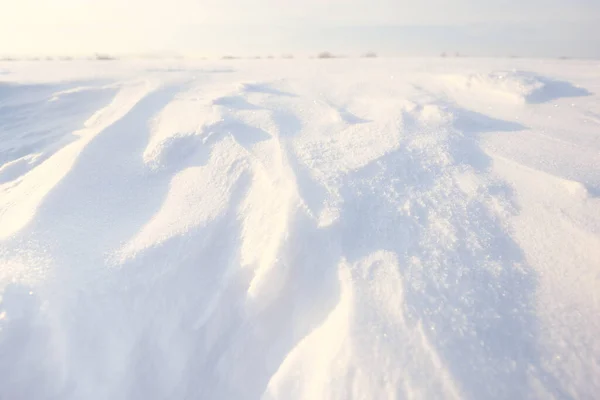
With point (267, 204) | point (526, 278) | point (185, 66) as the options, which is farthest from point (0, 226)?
point (185, 66)

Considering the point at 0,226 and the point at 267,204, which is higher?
the point at 267,204

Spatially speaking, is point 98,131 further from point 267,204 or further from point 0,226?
point 267,204

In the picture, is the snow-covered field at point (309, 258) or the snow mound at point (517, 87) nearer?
the snow-covered field at point (309, 258)

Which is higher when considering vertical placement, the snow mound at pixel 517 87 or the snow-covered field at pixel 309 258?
the snow mound at pixel 517 87

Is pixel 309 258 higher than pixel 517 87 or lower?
lower

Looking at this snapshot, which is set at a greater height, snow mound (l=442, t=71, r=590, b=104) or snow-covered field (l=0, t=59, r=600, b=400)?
snow mound (l=442, t=71, r=590, b=104)

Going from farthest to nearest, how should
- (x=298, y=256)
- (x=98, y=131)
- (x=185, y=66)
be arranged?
(x=185, y=66), (x=98, y=131), (x=298, y=256)

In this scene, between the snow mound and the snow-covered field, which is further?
the snow mound

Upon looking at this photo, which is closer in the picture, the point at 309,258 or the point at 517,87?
the point at 309,258
